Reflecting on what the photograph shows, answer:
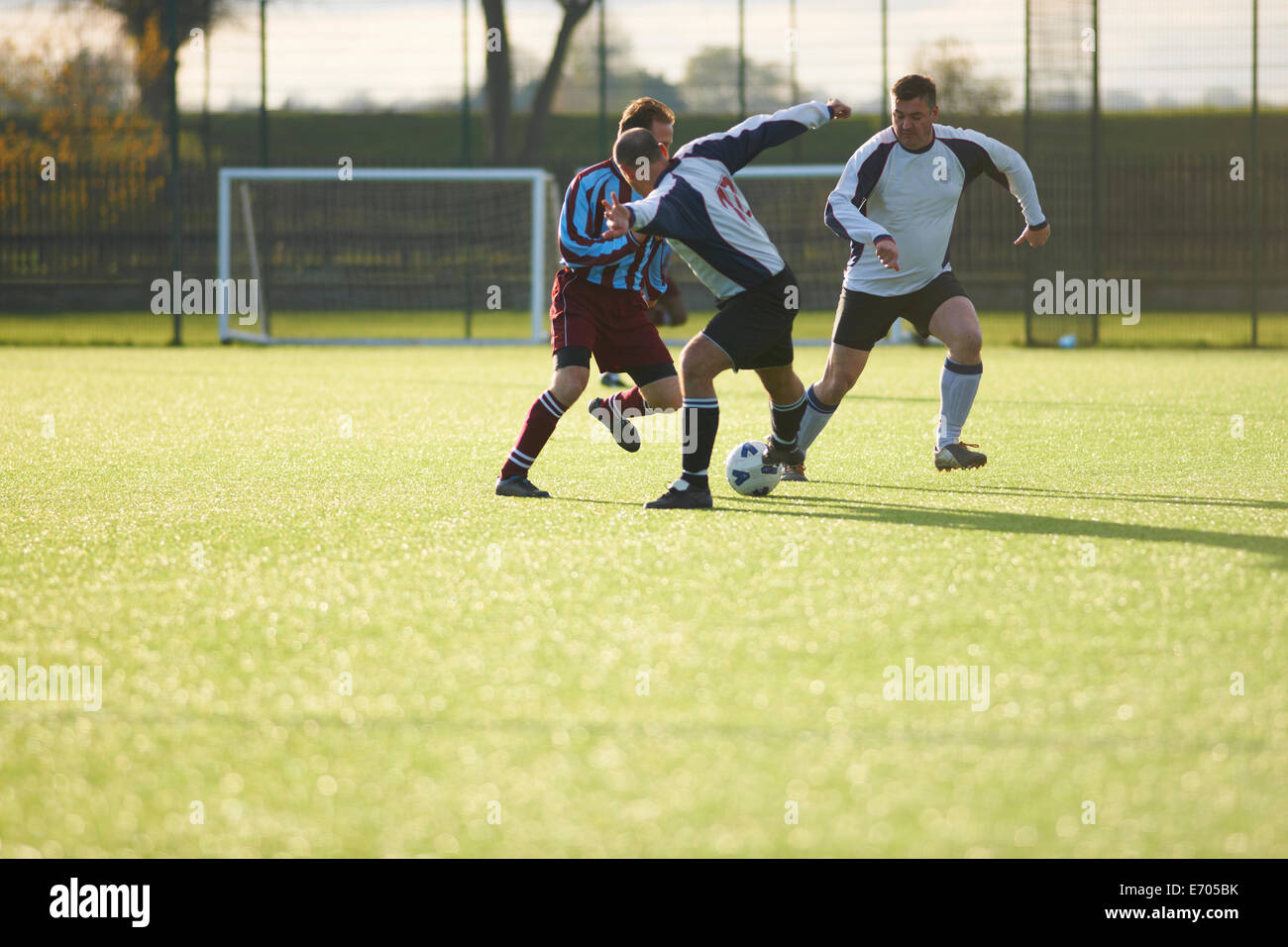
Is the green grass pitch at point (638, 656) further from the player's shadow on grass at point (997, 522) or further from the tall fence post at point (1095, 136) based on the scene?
the tall fence post at point (1095, 136)

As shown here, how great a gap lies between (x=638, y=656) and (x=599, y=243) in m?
3.13

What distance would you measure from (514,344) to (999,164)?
12.9 metres

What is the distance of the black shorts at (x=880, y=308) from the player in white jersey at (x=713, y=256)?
921mm

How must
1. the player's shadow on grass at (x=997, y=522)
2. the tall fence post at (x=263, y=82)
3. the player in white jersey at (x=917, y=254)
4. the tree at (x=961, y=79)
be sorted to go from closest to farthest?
the player's shadow on grass at (x=997, y=522) → the player in white jersey at (x=917, y=254) → the tree at (x=961, y=79) → the tall fence post at (x=263, y=82)

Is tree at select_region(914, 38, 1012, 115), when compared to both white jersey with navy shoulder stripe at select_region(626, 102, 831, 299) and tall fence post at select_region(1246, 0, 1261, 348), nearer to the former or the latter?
tall fence post at select_region(1246, 0, 1261, 348)

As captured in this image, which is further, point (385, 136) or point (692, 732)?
point (385, 136)

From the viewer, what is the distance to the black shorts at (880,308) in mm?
7168

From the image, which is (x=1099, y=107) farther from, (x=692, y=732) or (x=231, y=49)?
(x=692, y=732)

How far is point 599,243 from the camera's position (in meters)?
6.41

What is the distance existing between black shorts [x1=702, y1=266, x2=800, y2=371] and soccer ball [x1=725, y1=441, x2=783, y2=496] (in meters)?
0.38

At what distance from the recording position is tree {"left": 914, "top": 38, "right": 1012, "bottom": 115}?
66.8 feet

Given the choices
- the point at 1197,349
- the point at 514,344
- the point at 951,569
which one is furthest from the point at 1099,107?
the point at 951,569

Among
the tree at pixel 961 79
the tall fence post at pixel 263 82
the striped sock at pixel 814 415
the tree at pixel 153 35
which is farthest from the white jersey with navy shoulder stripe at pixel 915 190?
the tree at pixel 153 35
